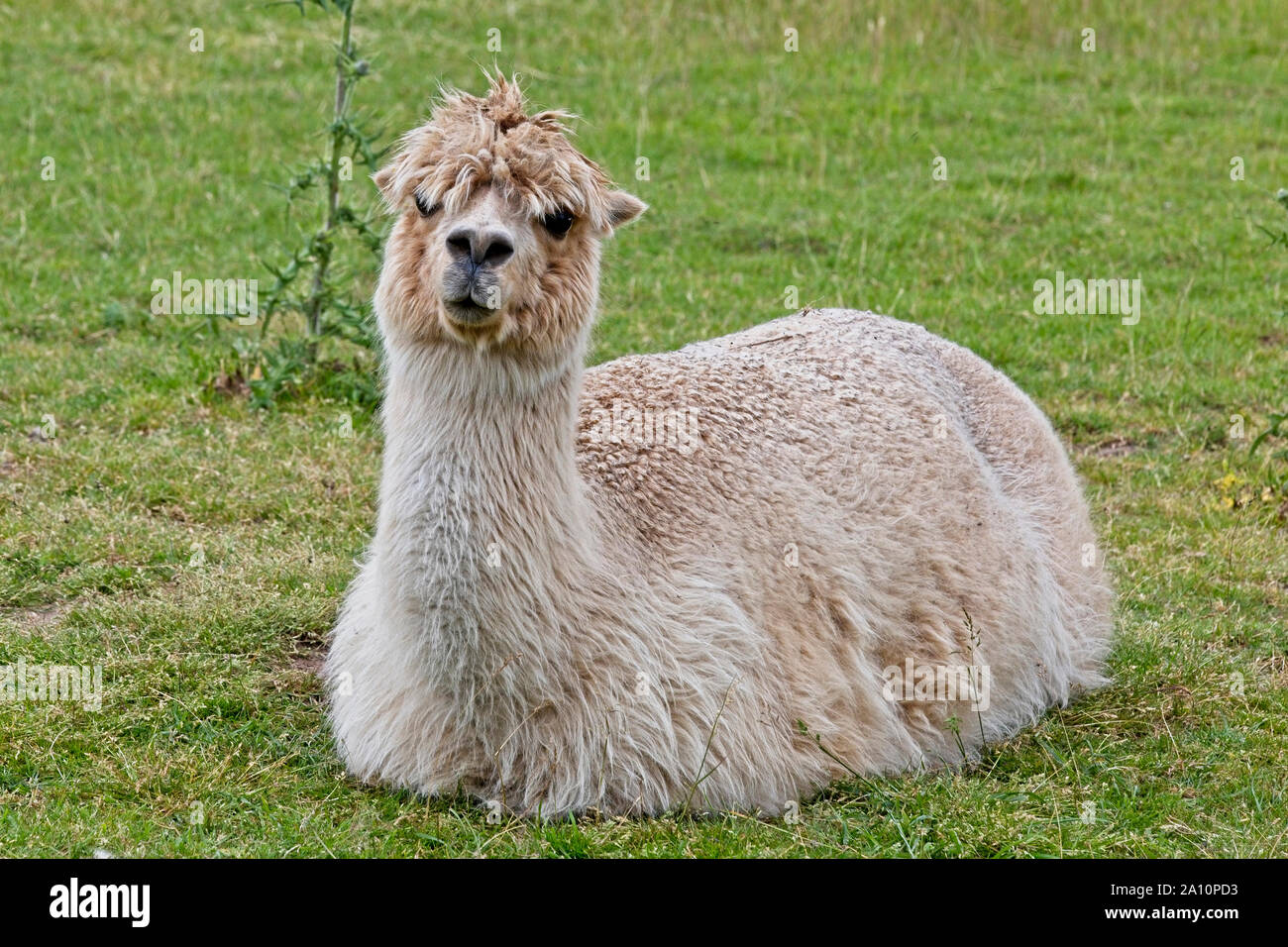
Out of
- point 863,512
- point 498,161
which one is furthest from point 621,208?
point 863,512

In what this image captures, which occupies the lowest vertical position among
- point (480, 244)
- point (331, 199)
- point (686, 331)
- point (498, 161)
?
point (686, 331)

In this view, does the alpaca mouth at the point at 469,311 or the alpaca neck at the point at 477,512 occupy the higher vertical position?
the alpaca mouth at the point at 469,311

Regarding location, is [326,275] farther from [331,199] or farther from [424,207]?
[424,207]

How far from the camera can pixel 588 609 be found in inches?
166

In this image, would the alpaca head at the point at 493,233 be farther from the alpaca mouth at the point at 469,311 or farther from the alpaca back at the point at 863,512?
the alpaca back at the point at 863,512

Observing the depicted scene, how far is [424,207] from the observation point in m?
4.08

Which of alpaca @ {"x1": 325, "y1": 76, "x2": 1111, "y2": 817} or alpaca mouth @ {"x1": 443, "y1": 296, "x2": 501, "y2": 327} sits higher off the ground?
alpaca mouth @ {"x1": 443, "y1": 296, "x2": 501, "y2": 327}

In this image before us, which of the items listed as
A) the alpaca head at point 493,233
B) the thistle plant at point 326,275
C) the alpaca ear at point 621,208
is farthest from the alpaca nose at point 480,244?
the thistle plant at point 326,275

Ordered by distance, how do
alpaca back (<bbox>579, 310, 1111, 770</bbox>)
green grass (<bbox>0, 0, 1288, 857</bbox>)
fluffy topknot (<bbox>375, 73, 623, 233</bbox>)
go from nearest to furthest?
fluffy topknot (<bbox>375, 73, 623, 233</bbox>) → green grass (<bbox>0, 0, 1288, 857</bbox>) → alpaca back (<bbox>579, 310, 1111, 770</bbox>)

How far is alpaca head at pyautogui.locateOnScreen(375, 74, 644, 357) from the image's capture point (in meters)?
3.88

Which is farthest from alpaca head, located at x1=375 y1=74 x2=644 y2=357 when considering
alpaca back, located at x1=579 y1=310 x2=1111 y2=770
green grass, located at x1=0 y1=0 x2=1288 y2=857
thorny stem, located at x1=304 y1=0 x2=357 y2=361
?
thorny stem, located at x1=304 y1=0 x2=357 y2=361

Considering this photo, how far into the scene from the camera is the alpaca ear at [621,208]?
14.3 ft

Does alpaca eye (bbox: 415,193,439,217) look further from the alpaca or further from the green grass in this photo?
the green grass

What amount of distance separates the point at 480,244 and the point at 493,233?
0.14ft
